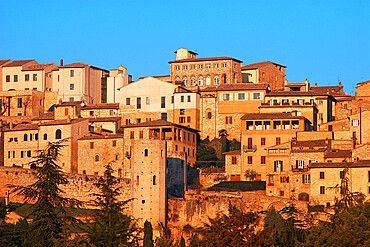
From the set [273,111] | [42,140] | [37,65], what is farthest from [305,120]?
[37,65]

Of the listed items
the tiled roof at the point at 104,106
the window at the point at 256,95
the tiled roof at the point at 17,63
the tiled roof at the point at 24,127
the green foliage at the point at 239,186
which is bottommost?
the green foliage at the point at 239,186

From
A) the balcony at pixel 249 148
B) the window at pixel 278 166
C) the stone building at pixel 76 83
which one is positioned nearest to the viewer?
the window at pixel 278 166

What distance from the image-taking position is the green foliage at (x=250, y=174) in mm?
82812

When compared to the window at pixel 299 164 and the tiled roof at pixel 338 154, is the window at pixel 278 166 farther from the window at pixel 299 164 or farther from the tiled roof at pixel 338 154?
the tiled roof at pixel 338 154

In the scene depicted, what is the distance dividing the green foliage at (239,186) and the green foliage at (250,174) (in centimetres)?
185

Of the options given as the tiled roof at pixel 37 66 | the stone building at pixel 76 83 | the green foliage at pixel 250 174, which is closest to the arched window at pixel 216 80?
the stone building at pixel 76 83

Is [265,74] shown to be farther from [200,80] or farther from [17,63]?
[17,63]

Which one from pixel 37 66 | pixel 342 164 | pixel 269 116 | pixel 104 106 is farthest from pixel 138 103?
pixel 342 164

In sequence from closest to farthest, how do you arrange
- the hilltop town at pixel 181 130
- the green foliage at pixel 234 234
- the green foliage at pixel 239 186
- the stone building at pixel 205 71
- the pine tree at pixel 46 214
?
1. the pine tree at pixel 46 214
2. the green foliage at pixel 234 234
3. the hilltop town at pixel 181 130
4. the green foliage at pixel 239 186
5. the stone building at pixel 205 71

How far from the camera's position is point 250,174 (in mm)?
83188

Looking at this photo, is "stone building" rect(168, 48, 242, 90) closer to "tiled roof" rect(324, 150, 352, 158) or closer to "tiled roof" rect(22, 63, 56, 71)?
"tiled roof" rect(22, 63, 56, 71)

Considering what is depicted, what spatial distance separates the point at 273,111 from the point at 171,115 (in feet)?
42.7

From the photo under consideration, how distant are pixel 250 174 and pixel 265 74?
103 ft

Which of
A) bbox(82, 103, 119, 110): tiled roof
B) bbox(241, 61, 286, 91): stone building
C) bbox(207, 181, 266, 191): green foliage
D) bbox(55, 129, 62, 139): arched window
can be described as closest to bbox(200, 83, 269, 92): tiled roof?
bbox(241, 61, 286, 91): stone building
